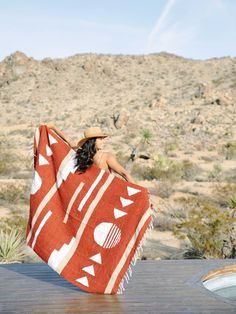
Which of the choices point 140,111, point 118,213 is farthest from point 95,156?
point 140,111

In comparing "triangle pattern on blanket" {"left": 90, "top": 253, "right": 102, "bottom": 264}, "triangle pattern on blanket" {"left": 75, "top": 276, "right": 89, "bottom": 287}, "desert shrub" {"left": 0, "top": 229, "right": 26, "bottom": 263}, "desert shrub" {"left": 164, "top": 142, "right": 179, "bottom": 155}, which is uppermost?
"triangle pattern on blanket" {"left": 90, "top": 253, "right": 102, "bottom": 264}

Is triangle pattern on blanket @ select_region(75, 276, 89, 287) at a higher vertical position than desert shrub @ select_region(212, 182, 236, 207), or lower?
higher

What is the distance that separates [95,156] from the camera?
578 cm

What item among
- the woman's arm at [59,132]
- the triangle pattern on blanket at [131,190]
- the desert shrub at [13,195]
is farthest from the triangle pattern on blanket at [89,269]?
the desert shrub at [13,195]

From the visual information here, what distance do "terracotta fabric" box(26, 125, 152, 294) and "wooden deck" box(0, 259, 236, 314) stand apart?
275 mm

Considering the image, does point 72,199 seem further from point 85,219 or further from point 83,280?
point 83,280

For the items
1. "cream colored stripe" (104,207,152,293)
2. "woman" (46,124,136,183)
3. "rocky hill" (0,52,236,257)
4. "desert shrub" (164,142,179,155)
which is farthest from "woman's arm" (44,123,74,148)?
"desert shrub" (164,142,179,155)

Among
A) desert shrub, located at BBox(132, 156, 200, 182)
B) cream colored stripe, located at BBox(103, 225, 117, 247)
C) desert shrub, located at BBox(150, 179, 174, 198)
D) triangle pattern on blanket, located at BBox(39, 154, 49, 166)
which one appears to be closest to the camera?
cream colored stripe, located at BBox(103, 225, 117, 247)

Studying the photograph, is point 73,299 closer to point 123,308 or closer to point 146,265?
point 123,308

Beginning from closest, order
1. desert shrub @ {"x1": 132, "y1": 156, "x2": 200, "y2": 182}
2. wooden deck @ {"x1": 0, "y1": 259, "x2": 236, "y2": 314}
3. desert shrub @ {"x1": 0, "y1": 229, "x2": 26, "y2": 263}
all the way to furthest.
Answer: wooden deck @ {"x1": 0, "y1": 259, "x2": 236, "y2": 314}
desert shrub @ {"x1": 0, "y1": 229, "x2": 26, "y2": 263}
desert shrub @ {"x1": 132, "y1": 156, "x2": 200, "y2": 182}

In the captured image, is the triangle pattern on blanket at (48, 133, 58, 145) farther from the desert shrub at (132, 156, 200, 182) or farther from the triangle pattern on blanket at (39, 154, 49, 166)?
the desert shrub at (132, 156, 200, 182)

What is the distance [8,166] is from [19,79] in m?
43.2

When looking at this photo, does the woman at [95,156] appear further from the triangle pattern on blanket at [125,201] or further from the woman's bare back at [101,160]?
the triangle pattern on blanket at [125,201]

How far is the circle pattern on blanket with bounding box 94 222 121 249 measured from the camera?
561 cm
